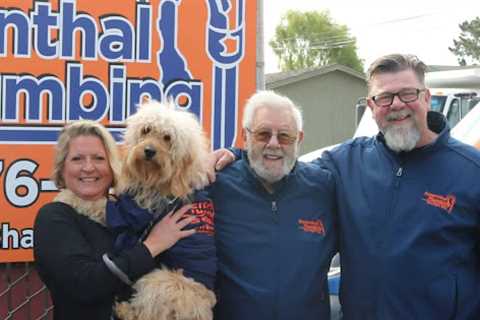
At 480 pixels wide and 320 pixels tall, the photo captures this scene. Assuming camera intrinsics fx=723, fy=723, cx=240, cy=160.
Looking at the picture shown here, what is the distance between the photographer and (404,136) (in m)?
3.23

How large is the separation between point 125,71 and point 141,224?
1.24 m

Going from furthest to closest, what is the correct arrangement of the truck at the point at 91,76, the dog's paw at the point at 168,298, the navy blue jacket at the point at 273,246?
the truck at the point at 91,76 → the navy blue jacket at the point at 273,246 → the dog's paw at the point at 168,298

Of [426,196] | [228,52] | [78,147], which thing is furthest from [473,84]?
[78,147]

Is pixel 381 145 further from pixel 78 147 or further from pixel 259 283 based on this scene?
pixel 78 147

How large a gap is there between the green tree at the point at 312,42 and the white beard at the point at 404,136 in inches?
2306

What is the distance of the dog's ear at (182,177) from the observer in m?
3.14

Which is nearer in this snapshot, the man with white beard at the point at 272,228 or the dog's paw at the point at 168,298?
the dog's paw at the point at 168,298

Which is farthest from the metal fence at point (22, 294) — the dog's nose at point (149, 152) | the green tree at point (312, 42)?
the green tree at point (312, 42)

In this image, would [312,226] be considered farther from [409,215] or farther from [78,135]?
[78,135]

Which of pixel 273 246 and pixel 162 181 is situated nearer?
pixel 162 181

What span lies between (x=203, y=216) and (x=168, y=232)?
20 centimetres

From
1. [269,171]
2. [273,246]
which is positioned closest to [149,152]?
[269,171]

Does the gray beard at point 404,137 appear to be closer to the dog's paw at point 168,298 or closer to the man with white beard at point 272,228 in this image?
the man with white beard at point 272,228

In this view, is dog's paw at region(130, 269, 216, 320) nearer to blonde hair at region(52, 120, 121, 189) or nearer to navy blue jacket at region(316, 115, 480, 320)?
blonde hair at region(52, 120, 121, 189)
